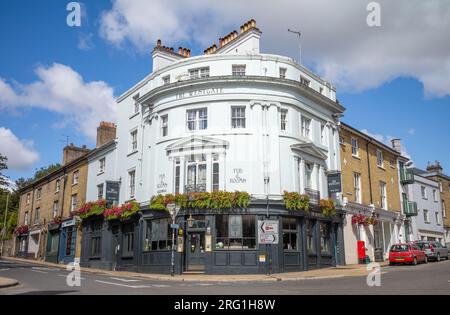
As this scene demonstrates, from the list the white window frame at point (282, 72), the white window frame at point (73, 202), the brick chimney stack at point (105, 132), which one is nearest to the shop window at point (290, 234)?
the white window frame at point (282, 72)

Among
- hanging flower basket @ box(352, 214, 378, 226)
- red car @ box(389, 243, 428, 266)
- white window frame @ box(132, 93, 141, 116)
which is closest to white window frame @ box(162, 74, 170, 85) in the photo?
white window frame @ box(132, 93, 141, 116)

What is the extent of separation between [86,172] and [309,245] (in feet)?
64.5

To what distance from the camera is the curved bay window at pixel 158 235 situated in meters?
A: 24.0

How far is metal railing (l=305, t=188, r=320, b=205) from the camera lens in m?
24.9

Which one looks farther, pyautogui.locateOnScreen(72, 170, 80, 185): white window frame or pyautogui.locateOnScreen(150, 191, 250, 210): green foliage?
pyautogui.locateOnScreen(72, 170, 80, 185): white window frame

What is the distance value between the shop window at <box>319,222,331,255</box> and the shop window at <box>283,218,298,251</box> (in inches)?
110

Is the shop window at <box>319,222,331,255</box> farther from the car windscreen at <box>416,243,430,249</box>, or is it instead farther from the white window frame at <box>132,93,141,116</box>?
the white window frame at <box>132,93,141,116</box>

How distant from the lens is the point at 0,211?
200 ft

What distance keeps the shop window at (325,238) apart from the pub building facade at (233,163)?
0.06 metres

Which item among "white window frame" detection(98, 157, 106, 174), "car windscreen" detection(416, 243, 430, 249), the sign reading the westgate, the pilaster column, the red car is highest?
the sign reading the westgate

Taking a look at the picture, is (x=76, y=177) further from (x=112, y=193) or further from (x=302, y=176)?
(x=302, y=176)

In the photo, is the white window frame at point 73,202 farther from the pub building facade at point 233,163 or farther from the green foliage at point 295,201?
the green foliage at point 295,201

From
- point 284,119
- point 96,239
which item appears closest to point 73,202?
point 96,239
